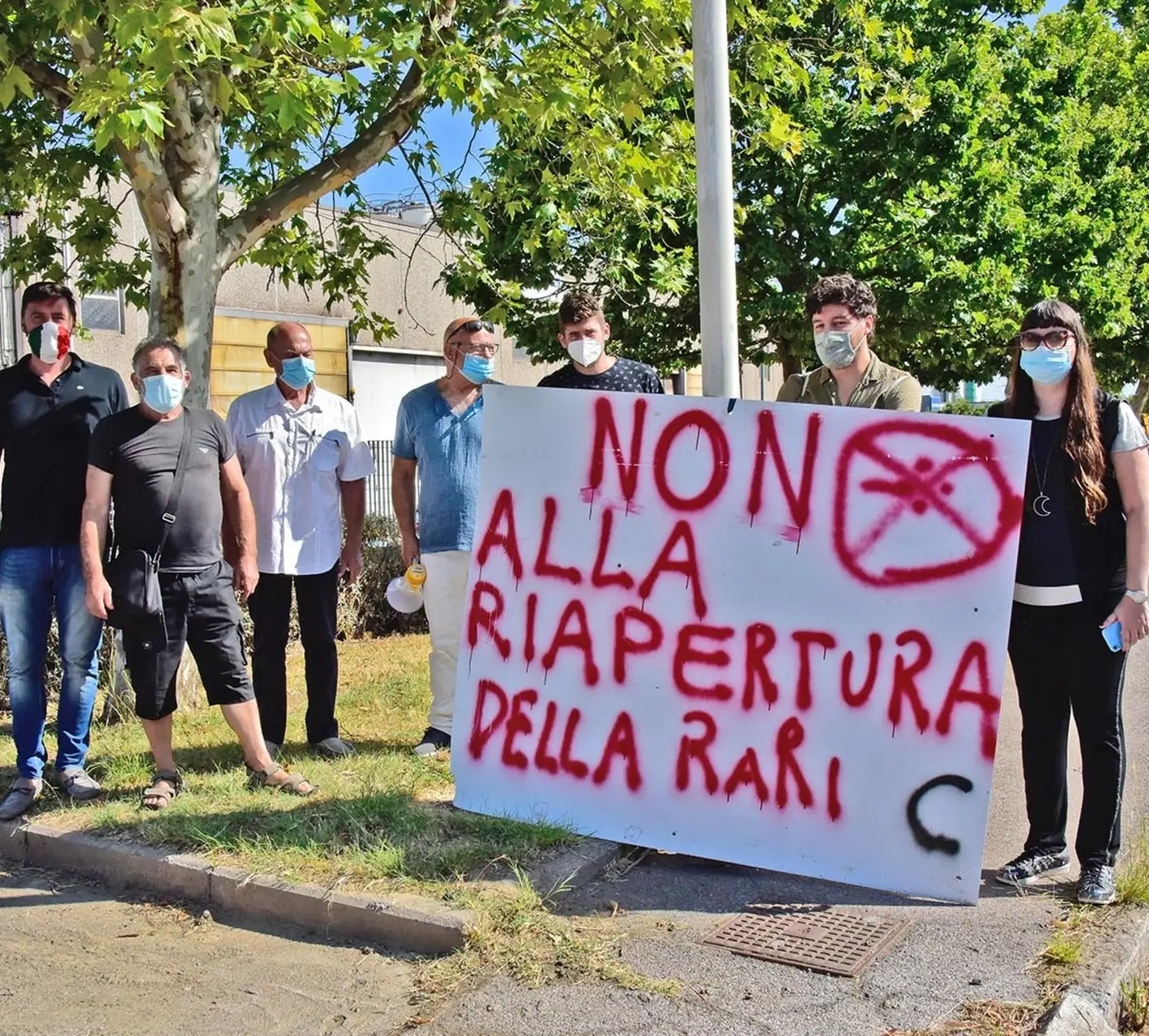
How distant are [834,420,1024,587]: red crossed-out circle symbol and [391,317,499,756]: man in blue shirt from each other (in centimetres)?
193

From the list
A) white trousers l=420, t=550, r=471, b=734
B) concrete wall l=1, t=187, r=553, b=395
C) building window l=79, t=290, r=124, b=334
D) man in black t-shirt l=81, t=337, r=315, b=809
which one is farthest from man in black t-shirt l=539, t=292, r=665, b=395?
building window l=79, t=290, r=124, b=334

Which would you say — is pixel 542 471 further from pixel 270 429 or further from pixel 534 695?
pixel 270 429

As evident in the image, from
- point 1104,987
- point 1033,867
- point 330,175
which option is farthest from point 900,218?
point 1104,987

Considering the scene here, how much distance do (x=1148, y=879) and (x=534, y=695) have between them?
2094 millimetres

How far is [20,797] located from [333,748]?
134cm

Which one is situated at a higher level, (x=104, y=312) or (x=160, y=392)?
(x=104, y=312)

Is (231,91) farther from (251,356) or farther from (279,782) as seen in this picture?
(251,356)

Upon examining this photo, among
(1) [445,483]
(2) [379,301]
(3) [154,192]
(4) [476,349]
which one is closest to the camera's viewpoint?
(4) [476,349]

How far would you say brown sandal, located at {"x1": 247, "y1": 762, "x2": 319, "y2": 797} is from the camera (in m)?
4.91

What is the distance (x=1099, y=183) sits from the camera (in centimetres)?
1866

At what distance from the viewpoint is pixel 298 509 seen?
5551mm

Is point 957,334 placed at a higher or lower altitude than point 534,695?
higher

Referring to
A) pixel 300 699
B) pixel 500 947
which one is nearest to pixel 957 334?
pixel 300 699

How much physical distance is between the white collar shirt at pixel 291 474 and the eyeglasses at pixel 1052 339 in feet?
9.79
